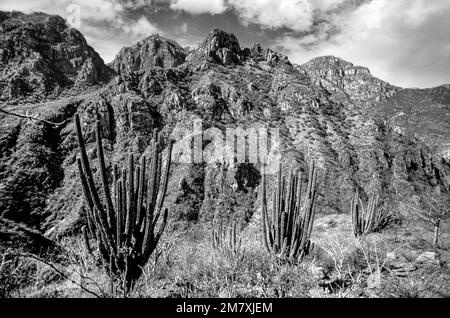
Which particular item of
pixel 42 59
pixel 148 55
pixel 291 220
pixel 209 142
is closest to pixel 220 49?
pixel 209 142

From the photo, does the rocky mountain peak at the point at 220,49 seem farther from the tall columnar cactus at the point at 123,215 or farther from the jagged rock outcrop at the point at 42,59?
the tall columnar cactus at the point at 123,215

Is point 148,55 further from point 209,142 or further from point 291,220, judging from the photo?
point 291,220

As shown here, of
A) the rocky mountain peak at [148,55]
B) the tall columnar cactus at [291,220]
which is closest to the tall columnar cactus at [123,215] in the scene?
the tall columnar cactus at [291,220]

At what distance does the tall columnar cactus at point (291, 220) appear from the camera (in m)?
6.81

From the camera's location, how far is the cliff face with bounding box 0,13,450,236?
5553cm

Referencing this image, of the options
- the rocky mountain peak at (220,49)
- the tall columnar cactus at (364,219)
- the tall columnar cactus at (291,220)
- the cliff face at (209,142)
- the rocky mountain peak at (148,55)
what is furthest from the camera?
the rocky mountain peak at (148,55)

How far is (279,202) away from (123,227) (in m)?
3.38

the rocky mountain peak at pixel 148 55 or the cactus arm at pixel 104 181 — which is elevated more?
the rocky mountain peak at pixel 148 55

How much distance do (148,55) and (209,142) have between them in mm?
114481

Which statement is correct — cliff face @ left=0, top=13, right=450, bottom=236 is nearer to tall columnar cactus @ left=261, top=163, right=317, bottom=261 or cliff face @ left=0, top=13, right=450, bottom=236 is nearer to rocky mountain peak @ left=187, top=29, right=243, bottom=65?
rocky mountain peak @ left=187, top=29, right=243, bottom=65

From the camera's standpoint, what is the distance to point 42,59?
97000mm

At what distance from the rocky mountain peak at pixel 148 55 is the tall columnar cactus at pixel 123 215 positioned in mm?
159716
